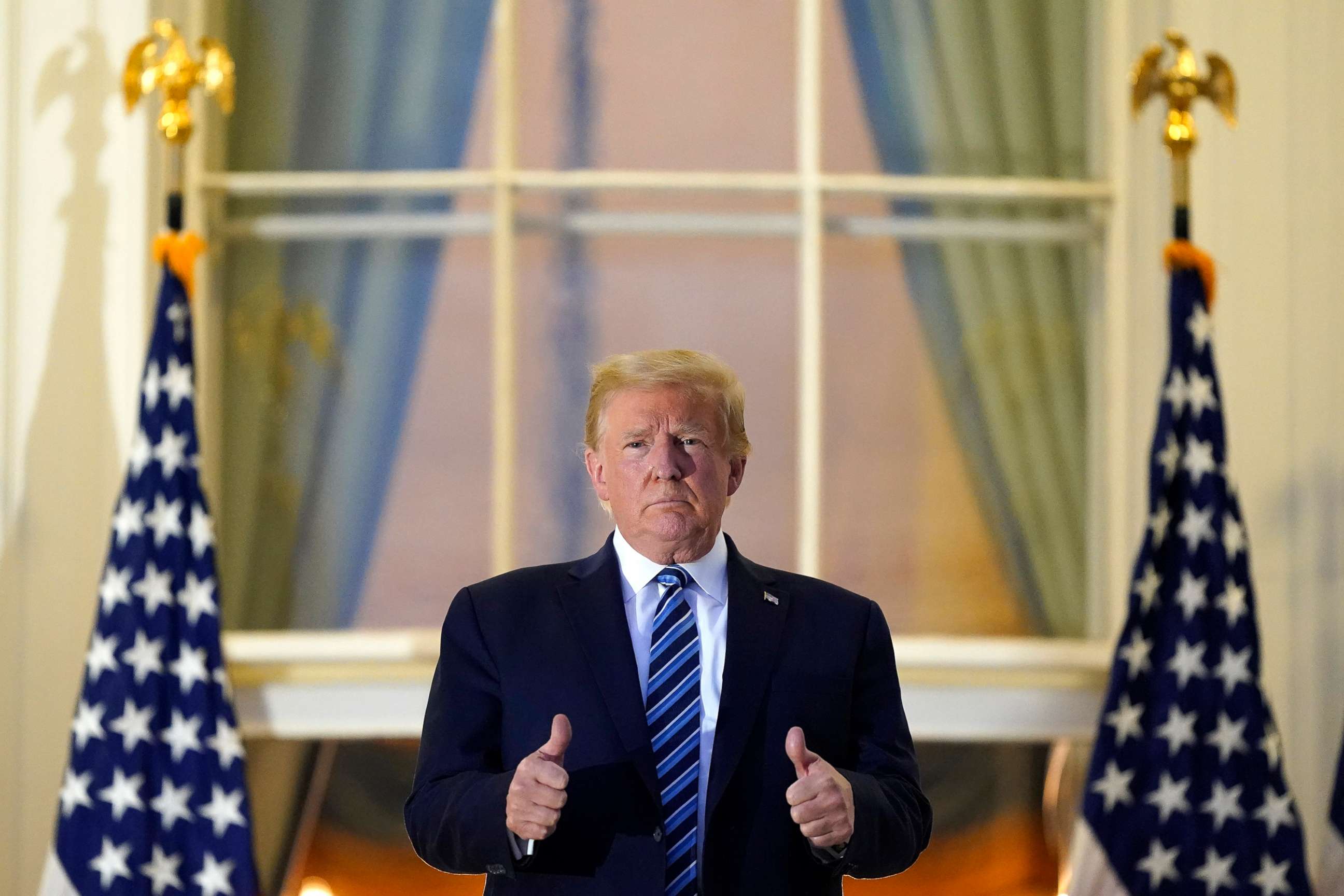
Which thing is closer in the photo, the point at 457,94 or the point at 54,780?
the point at 54,780

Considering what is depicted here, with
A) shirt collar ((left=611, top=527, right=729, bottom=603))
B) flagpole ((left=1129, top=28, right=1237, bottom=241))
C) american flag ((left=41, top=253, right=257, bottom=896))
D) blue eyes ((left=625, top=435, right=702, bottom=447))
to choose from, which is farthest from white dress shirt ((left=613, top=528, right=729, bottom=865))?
flagpole ((left=1129, top=28, right=1237, bottom=241))

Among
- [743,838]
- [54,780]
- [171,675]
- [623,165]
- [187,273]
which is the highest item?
[623,165]

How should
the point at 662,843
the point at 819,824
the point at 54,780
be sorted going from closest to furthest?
the point at 819,824 < the point at 662,843 < the point at 54,780

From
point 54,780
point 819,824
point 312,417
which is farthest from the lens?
point 312,417

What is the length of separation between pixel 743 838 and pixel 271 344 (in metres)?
2.54

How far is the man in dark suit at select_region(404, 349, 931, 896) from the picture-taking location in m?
1.81

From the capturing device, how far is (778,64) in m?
4.07

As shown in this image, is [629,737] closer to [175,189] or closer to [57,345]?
[175,189]

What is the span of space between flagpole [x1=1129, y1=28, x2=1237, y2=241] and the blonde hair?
6.14 ft

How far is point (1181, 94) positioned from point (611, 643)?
2.33 meters

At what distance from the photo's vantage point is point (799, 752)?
1.70m

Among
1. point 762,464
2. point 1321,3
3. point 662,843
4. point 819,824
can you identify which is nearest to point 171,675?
point 762,464

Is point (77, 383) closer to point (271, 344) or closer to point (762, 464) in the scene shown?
point (271, 344)

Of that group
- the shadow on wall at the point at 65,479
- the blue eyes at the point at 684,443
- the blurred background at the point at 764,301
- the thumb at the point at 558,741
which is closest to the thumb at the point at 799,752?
the thumb at the point at 558,741
